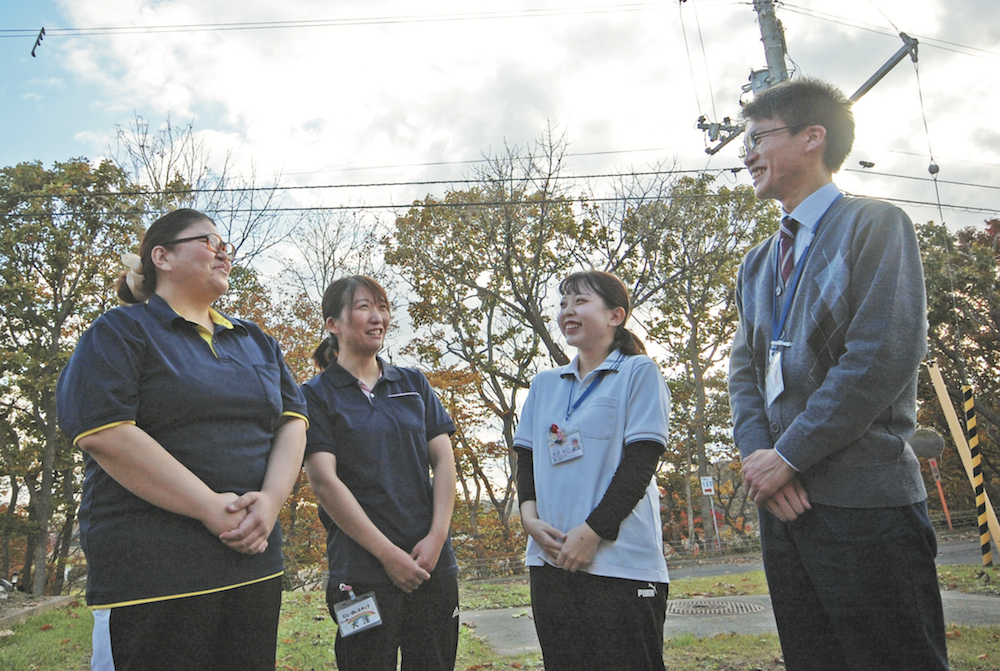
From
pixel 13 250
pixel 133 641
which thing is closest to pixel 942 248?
pixel 133 641

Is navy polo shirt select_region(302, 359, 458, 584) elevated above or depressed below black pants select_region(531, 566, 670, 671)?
above

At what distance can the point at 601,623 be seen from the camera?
216 centimetres

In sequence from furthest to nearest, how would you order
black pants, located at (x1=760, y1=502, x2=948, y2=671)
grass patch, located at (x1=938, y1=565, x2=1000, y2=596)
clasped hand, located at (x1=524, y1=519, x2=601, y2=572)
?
grass patch, located at (x1=938, y1=565, x2=1000, y2=596)
clasped hand, located at (x1=524, y1=519, x2=601, y2=572)
black pants, located at (x1=760, y1=502, x2=948, y2=671)

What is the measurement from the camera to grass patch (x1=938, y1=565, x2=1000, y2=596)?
669 cm

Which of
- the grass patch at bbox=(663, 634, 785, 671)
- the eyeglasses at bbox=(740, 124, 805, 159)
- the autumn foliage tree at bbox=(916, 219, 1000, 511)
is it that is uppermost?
the autumn foliage tree at bbox=(916, 219, 1000, 511)

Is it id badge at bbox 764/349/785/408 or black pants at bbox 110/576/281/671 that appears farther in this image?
id badge at bbox 764/349/785/408

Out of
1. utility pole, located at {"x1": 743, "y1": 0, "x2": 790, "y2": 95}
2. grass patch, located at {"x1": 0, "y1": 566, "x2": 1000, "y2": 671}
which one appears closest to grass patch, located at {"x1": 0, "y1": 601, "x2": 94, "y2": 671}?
grass patch, located at {"x1": 0, "y1": 566, "x2": 1000, "y2": 671}

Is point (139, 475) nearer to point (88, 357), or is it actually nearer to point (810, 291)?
point (88, 357)

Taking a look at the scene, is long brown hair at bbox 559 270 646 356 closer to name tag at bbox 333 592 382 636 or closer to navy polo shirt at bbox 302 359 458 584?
navy polo shirt at bbox 302 359 458 584

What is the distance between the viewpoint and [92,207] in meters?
17.0

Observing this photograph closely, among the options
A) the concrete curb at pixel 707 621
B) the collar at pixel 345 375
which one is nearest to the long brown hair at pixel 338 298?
the collar at pixel 345 375

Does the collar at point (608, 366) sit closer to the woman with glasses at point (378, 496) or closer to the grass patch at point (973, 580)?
the woman with glasses at point (378, 496)

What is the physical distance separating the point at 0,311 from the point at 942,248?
27.4 m

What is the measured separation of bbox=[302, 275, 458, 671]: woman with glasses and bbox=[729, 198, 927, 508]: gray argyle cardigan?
4.10 ft
